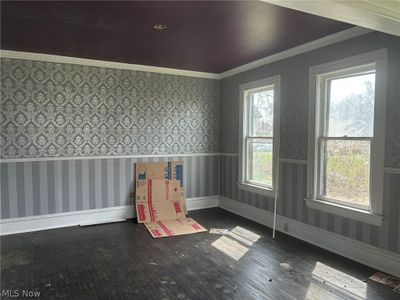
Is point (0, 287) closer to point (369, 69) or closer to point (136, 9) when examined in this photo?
point (136, 9)

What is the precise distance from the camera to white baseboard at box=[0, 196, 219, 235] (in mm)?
4133

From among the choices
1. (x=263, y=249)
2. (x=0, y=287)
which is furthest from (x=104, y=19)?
(x=263, y=249)

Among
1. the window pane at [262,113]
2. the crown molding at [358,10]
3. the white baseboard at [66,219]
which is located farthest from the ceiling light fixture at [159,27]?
the white baseboard at [66,219]

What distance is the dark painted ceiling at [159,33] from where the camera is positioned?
2.69m

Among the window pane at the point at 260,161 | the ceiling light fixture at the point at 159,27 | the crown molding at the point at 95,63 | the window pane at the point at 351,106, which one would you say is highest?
the ceiling light fixture at the point at 159,27

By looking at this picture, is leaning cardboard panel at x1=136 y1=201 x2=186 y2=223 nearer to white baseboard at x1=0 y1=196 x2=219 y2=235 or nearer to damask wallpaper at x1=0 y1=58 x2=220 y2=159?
white baseboard at x1=0 y1=196 x2=219 y2=235

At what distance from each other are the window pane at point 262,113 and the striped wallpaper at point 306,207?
0.65 metres

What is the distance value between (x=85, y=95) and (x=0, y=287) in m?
2.75

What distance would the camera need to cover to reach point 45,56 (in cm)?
425

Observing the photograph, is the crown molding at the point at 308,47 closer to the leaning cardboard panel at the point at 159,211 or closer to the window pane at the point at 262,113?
the window pane at the point at 262,113

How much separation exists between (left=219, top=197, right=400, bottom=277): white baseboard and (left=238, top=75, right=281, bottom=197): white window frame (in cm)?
33

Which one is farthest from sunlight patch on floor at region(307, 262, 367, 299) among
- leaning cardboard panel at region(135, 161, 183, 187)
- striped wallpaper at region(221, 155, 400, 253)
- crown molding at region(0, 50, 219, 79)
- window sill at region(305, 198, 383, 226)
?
crown molding at region(0, 50, 219, 79)

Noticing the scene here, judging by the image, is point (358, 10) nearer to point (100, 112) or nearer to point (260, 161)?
point (260, 161)

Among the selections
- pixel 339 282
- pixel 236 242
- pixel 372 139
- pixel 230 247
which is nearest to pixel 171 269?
pixel 230 247
